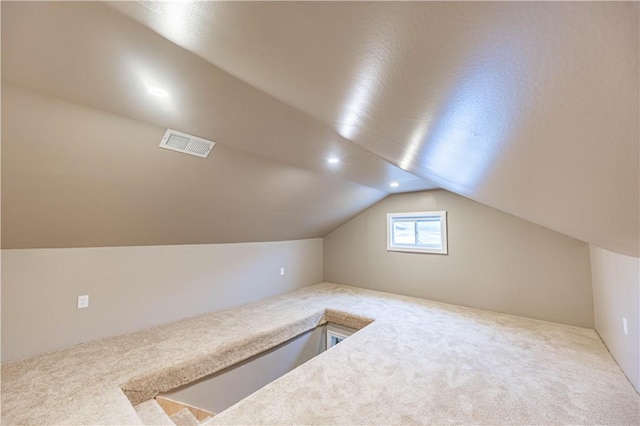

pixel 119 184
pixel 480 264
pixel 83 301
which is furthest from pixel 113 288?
pixel 480 264

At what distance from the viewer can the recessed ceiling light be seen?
56.9 inches

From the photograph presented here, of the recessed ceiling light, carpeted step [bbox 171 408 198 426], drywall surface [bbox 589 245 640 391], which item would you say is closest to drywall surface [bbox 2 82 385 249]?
the recessed ceiling light

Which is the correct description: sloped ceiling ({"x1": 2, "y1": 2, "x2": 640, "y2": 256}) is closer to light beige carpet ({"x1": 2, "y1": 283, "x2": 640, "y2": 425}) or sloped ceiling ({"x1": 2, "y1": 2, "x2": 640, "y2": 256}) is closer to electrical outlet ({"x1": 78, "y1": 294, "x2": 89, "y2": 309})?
light beige carpet ({"x1": 2, "y1": 283, "x2": 640, "y2": 425})

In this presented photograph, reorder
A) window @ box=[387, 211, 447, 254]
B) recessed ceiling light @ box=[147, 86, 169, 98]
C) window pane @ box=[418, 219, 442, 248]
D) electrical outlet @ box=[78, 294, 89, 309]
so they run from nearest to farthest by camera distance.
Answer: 1. recessed ceiling light @ box=[147, 86, 169, 98]
2. electrical outlet @ box=[78, 294, 89, 309]
3. window @ box=[387, 211, 447, 254]
4. window pane @ box=[418, 219, 442, 248]

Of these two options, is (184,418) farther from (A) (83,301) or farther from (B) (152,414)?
(A) (83,301)

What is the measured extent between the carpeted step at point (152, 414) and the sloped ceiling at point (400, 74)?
2.16 metres

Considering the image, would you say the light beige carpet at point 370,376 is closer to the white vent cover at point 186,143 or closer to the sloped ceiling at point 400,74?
the sloped ceiling at point 400,74

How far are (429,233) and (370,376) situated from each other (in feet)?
9.47

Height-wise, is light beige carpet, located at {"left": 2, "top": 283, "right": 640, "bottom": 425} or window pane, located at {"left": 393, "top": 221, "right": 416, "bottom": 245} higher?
window pane, located at {"left": 393, "top": 221, "right": 416, "bottom": 245}

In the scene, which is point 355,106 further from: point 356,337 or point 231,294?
point 231,294

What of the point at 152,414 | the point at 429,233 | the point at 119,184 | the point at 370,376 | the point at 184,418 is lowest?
the point at 184,418

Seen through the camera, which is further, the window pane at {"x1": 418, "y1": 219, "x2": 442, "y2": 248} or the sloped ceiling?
the window pane at {"x1": 418, "y1": 219, "x2": 442, "y2": 248}

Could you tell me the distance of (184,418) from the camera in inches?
93.2

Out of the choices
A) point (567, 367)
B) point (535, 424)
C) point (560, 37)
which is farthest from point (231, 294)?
point (560, 37)
